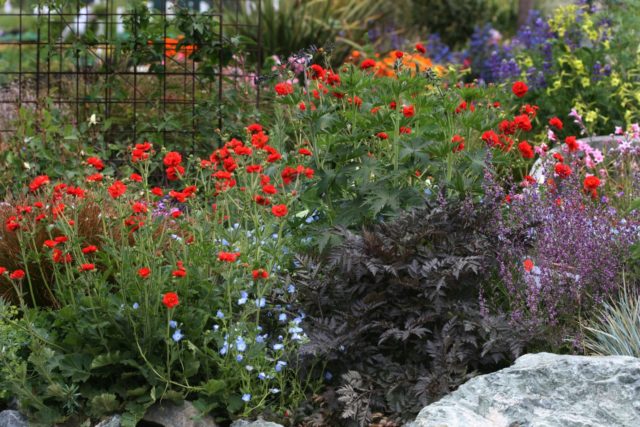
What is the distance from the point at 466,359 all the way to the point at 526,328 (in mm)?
262

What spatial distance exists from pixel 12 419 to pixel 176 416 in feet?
2.17

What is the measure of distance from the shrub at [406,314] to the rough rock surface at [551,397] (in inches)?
14.6

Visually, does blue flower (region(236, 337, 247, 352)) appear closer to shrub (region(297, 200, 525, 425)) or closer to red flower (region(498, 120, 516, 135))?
shrub (region(297, 200, 525, 425))

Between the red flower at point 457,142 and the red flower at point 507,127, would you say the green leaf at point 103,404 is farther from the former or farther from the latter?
the red flower at point 507,127

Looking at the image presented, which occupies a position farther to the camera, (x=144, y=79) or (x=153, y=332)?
(x=144, y=79)

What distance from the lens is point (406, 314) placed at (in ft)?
12.4

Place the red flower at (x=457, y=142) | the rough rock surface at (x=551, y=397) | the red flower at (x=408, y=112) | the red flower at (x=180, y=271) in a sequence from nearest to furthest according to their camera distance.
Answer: the rough rock surface at (x=551, y=397) < the red flower at (x=180, y=271) < the red flower at (x=457, y=142) < the red flower at (x=408, y=112)

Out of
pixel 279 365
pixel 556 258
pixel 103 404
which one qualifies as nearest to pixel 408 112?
pixel 556 258

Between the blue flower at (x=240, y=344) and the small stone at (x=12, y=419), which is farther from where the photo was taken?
the small stone at (x=12, y=419)

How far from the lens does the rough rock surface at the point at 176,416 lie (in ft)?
11.7

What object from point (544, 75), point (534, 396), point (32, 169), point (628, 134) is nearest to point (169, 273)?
point (534, 396)

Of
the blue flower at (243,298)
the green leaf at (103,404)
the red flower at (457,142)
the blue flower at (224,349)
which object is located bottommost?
the green leaf at (103,404)

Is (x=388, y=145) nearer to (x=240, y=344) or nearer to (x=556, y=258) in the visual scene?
(x=556, y=258)

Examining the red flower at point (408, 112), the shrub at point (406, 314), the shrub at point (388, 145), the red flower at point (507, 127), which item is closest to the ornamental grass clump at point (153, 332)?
the shrub at point (406, 314)
